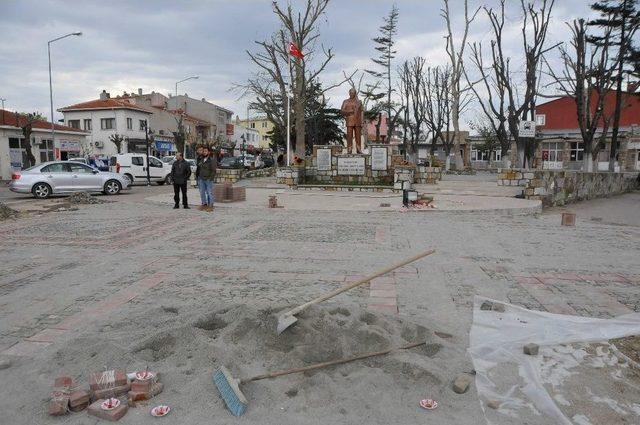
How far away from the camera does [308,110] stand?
51719 millimetres

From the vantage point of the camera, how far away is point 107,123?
4947 centimetres

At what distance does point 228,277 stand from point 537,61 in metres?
29.6

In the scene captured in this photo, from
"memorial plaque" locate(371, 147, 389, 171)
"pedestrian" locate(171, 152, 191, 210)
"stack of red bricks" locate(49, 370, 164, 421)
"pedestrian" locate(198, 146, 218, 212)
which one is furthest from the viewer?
"memorial plaque" locate(371, 147, 389, 171)

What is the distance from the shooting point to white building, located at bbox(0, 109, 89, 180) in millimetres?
34000

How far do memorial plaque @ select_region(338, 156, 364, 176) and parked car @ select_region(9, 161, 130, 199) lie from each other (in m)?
10.2

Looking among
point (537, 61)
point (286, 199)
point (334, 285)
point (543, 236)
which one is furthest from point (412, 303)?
point (537, 61)

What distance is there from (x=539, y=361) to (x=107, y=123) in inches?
2049

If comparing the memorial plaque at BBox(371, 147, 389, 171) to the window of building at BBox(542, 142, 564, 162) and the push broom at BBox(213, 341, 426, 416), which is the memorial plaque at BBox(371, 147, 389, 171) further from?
the window of building at BBox(542, 142, 564, 162)

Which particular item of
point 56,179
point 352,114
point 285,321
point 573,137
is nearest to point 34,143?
point 56,179

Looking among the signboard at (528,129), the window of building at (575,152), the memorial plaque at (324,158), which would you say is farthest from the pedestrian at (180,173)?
the window of building at (575,152)

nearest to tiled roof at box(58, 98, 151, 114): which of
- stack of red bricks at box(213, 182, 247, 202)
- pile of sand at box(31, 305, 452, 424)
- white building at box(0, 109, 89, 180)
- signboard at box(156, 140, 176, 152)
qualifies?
signboard at box(156, 140, 176, 152)

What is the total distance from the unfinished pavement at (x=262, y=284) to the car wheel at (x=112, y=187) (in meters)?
8.21

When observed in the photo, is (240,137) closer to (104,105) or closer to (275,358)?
(104,105)

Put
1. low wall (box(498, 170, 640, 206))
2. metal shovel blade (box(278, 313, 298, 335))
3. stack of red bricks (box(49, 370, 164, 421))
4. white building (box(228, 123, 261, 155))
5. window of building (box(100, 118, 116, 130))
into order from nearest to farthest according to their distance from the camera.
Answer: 1. stack of red bricks (box(49, 370, 164, 421))
2. metal shovel blade (box(278, 313, 298, 335))
3. low wall (box(498, 170, 640, 206))
4. window of building (box(100, 118, 116, 130))
5. white building (box(228, 123, 261, 155))
